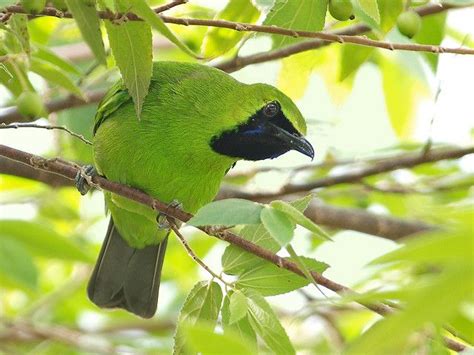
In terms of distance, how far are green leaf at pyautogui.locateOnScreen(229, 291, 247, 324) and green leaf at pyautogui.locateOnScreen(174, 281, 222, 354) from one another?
0.55ft

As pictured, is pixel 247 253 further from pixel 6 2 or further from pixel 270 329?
pixel 6 2

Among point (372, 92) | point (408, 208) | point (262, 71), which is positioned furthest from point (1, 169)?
point (372, 92)

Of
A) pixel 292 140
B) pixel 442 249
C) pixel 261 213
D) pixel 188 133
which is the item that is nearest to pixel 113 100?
pixel 188 133

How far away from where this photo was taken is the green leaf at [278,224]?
2.19 m

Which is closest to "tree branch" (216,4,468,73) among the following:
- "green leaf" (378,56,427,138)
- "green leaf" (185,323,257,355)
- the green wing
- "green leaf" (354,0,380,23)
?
the green wing

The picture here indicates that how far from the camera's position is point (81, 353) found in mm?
5477

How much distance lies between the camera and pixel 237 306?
246 cm

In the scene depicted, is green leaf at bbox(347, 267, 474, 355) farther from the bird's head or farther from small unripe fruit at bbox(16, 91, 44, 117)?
the bird's head

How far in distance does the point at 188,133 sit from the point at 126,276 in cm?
111

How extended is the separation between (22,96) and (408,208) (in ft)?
9.28

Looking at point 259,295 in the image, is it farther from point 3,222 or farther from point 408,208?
point 408,208

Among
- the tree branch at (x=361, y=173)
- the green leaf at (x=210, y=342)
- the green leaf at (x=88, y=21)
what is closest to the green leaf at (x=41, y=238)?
the tree branch at (x=361, y=173)

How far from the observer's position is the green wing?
13.5 feet

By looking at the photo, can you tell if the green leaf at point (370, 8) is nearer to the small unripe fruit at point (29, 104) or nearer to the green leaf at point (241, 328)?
the green leaf at point (241, 328)
